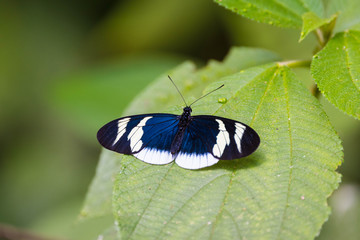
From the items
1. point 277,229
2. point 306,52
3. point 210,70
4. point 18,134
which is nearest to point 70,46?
point 18,134

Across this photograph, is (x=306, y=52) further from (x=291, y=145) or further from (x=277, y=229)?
(x=277, y=229)

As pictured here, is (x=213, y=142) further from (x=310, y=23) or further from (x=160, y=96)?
(x=160, y=96)

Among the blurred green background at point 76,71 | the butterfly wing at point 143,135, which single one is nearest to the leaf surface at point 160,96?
the butterfly wing at point 143,135

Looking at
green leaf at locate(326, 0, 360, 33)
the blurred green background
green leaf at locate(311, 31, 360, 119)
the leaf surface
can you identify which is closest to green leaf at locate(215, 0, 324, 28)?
green leaf at locate(326, 0, 360, 33)

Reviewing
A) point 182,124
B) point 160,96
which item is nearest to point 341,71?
point 182,124

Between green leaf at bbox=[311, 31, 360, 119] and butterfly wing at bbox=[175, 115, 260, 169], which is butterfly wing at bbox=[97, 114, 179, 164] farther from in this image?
green leaf at bbox=[311, 31, 360, 119]

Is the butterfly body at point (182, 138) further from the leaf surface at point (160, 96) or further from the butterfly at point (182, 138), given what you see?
the leaf surface at point (160, 96)
